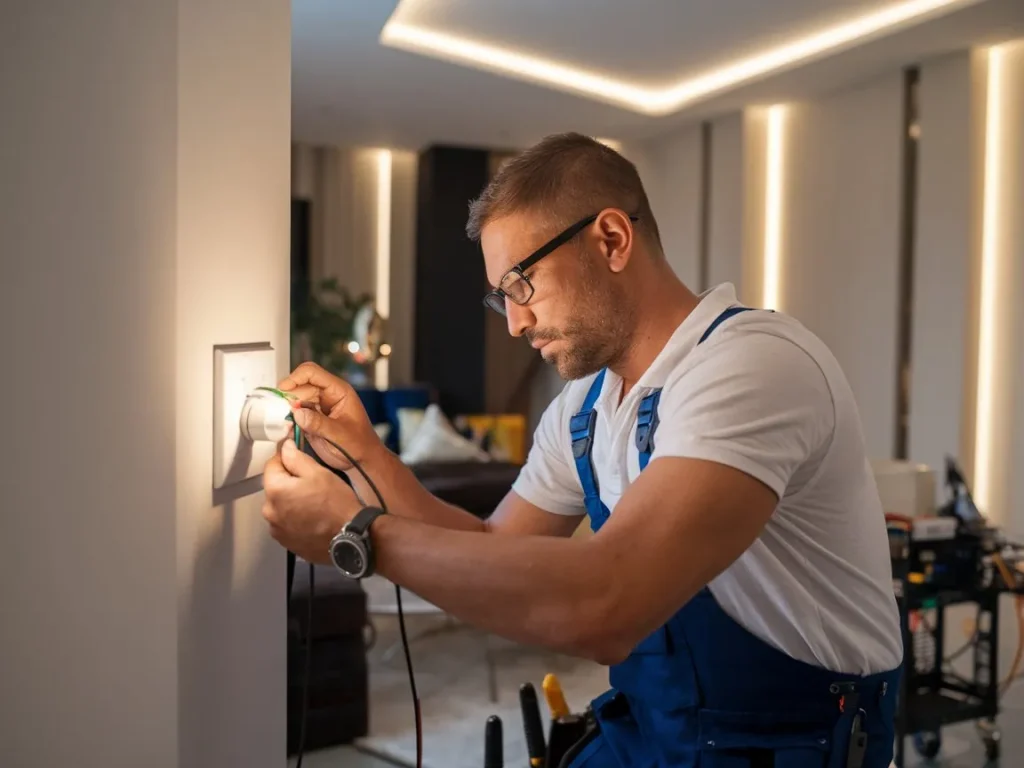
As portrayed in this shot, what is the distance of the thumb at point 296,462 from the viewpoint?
3.35 ft

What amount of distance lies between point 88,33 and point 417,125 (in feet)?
22.6

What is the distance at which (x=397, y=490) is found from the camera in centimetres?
139

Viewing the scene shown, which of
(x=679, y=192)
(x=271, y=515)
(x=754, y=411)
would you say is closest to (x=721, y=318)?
(x=754, y=411)

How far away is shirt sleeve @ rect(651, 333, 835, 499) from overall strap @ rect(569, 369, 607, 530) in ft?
0.94

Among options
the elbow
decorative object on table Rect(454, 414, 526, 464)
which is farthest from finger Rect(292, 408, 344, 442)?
decorative object on table Rect(454, 414, 526, 464)

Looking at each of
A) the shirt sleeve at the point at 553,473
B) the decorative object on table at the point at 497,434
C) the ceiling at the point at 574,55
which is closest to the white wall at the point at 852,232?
the ceiling at the point at 574,55

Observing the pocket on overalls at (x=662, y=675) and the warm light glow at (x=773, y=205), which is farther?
the warm light glow at (x=773, y=205)

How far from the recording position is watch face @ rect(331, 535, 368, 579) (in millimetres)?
935

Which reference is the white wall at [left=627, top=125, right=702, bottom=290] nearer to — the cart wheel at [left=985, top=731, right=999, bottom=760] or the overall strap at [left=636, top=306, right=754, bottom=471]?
the cart wheel at [left=985, top=731, right=999, bottom=760]

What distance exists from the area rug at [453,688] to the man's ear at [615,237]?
86.0 inches

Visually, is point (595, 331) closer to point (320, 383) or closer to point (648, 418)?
point (648, 418)

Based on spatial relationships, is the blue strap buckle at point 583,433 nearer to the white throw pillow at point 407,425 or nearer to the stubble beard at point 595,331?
the stubble beard at point 595,331

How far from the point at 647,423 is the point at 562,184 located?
32 centimetres

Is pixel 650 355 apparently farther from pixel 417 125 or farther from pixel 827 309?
pixel 417 125
